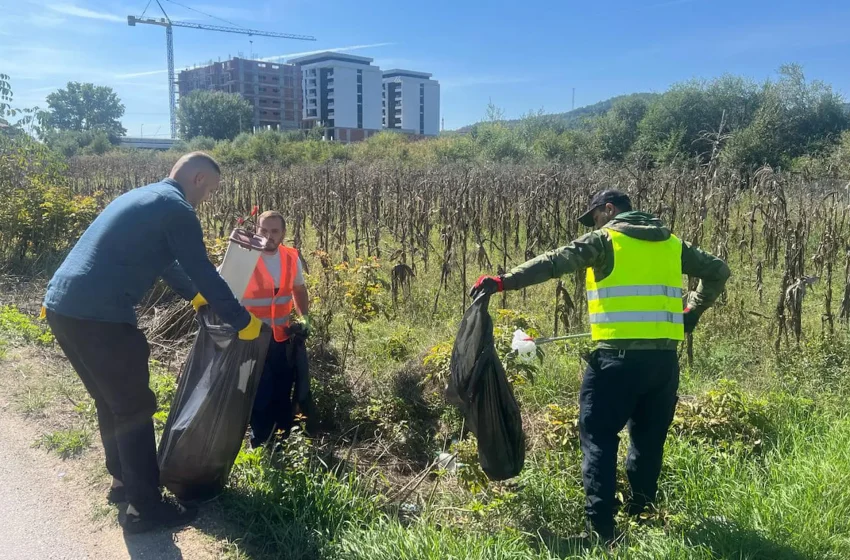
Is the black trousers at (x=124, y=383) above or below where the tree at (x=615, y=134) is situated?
below

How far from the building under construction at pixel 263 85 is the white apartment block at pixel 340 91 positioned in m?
2.14

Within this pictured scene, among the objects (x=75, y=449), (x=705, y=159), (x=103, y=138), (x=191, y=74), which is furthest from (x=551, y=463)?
(x=191, y=74)

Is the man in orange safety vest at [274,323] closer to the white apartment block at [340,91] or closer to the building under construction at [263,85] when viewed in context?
the white apartment block at [340,91]

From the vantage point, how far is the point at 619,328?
123 inches

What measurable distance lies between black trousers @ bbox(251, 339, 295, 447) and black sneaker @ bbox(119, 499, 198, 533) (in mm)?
896

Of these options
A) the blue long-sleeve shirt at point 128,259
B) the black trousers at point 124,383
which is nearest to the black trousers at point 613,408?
the blue long-sleeve shirt at point 128,259

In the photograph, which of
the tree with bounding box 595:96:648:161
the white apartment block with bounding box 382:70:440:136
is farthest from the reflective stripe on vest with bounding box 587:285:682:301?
the white apartment block with bounding box 382:70:440:136

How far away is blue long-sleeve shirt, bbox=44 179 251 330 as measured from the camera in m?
2.97

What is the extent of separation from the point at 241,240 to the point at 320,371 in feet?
5.93

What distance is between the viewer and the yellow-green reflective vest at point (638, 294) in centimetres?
311

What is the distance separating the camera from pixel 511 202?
1112 centimetres

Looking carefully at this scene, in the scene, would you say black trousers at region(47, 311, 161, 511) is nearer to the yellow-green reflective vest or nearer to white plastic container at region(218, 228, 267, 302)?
white plastic container at region(218, 228, 267, 302)

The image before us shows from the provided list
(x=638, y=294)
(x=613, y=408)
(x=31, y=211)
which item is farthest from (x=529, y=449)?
(x=31, y=211)

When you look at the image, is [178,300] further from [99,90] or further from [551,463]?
[99,90]
